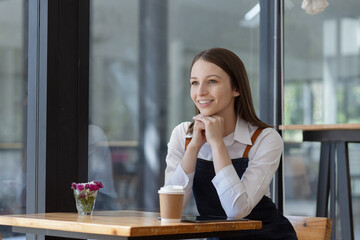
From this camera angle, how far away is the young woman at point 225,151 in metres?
2.07

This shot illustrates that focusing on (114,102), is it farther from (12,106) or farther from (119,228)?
(119,228)

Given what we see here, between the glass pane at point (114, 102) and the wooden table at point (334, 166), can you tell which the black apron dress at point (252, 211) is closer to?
the glass pane at point (114, 102)

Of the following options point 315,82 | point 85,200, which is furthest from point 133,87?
point 315,82

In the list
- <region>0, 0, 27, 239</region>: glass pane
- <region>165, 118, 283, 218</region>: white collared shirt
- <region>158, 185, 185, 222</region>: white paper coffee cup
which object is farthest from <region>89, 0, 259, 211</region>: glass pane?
<region>158, 185, 185, 222</region>: white paper coffee cup

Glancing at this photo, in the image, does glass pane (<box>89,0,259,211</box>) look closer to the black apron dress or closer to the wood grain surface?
the black apron dress

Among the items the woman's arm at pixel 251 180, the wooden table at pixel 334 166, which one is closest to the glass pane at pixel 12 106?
the woman's arm at pixel 251 180

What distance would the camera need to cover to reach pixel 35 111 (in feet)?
7.87

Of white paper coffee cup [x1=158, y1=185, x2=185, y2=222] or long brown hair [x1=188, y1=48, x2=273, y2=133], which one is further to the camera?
long brown hair [x1=188, y1=48, x2=273, y2=133]

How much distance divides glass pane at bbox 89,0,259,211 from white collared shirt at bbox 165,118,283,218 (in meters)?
0.54

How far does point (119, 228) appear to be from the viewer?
1459 millimetres

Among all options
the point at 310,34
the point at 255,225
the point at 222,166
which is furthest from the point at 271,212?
the point at 310,34

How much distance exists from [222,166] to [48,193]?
76 centimetres

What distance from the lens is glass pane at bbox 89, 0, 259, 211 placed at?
2.88 meters

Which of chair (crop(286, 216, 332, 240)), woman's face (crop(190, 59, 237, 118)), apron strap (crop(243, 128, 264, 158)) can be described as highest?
woman's face (crop(190, 59, 237, 118))
